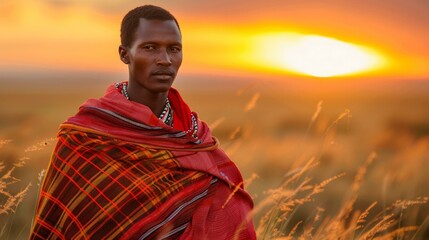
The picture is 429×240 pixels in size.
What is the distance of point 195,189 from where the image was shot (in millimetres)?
3826

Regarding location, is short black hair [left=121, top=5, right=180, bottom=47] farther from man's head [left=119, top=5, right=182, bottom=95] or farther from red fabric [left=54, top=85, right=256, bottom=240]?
red fabric [left=54, top=85, right=256, bottom=240]

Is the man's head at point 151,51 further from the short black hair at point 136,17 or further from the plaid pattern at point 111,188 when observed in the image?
the plaid pattern at point 111,188

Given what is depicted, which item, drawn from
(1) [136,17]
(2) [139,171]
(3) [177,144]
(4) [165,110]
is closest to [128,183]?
(2) [139,171]

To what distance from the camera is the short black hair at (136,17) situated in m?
4.00

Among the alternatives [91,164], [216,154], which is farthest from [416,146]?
[91,164]

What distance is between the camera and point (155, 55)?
3867 mm

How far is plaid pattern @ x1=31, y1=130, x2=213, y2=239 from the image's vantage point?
373 centimetres

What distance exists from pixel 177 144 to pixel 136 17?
71cm

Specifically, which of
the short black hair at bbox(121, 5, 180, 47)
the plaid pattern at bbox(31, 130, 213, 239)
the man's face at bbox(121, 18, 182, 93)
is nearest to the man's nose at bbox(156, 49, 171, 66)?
the man's face at bbox(121, 18, 182, 93)

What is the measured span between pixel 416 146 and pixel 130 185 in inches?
79.9

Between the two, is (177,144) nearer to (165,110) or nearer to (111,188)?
(165,110)

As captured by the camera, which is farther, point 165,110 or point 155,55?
point 165,110

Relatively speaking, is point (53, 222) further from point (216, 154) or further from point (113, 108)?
point (216, 154)

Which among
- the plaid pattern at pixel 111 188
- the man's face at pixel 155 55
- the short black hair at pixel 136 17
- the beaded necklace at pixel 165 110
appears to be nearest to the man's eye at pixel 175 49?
the man's face at pixel 155 55
